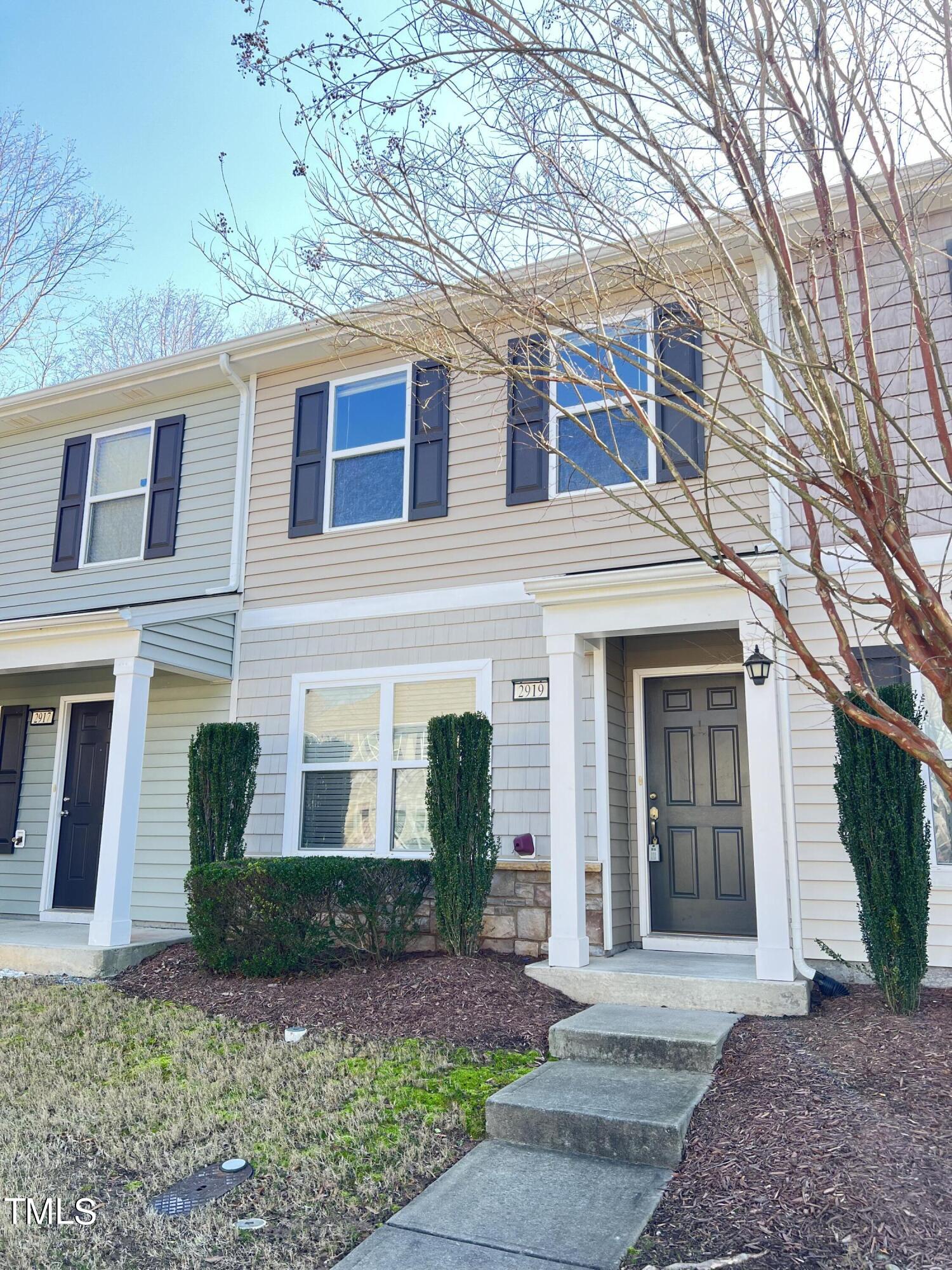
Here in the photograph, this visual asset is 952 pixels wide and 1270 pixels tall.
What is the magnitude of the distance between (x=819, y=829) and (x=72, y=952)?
5199 mm

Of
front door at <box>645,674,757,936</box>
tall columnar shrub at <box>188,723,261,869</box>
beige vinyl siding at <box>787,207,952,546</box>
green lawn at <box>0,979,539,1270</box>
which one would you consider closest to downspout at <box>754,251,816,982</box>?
beige vinyl siding at <box>787,207,952,546</box>

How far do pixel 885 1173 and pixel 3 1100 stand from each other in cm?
363

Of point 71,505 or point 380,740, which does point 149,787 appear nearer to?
point 380,740

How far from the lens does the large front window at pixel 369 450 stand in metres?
7.88

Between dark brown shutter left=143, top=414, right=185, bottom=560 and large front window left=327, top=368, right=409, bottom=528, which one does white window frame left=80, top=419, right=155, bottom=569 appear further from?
large front window left=327, top=368, right=409, bottom=528

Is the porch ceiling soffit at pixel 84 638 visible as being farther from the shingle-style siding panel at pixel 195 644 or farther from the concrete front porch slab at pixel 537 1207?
the concrete front porch slab at pixel 537 1207

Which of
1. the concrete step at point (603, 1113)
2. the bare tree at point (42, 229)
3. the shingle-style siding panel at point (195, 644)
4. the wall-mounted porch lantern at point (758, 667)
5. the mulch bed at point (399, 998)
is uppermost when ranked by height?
the bare tree at point (42, 229)

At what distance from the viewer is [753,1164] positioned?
10.7 ft

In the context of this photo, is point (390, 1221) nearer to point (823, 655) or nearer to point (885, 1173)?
point (885, 1173)

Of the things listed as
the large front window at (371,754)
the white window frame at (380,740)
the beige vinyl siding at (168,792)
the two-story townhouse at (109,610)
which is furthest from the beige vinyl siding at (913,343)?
the beige vinyl siding at (168,792)

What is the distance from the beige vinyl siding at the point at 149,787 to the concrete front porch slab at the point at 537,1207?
16.9ft

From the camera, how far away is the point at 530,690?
6914 mm

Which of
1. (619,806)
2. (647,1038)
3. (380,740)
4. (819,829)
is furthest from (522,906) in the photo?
(647,1038)

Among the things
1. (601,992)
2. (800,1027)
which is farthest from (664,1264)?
(601,992)
